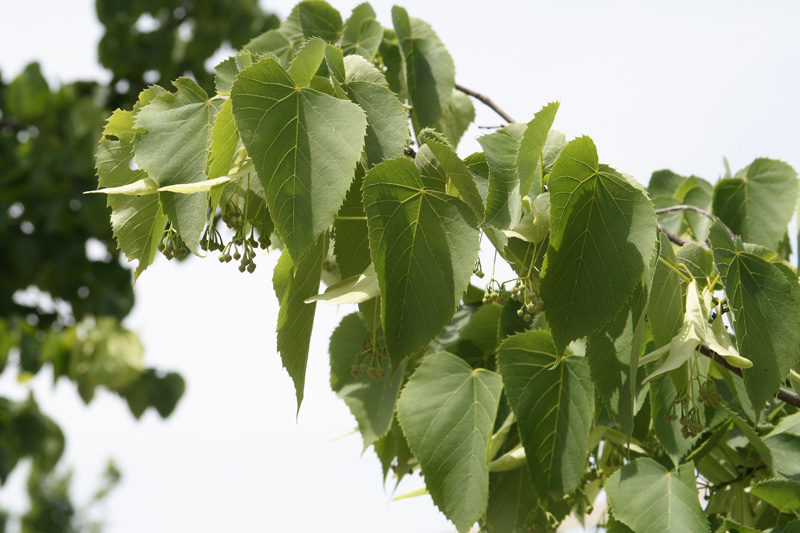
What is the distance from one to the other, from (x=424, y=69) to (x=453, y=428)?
570 mm

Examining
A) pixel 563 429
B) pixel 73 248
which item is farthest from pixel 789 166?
pixel 73 248

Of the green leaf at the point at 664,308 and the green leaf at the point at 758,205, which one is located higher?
the green leaf at the point at 664,308

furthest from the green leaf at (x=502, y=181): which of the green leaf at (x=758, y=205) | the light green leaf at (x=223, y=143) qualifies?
the green leaf at (x=758, y=205)

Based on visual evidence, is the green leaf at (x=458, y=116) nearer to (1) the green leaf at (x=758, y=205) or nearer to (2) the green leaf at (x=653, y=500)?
(1) the green leaf at (x=758, y=205)

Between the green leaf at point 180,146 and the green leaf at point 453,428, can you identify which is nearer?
the green leaf at point 180,146

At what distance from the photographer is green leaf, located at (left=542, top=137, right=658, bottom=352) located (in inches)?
22.2

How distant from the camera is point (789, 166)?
1.24 meters

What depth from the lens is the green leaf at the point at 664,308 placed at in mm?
667

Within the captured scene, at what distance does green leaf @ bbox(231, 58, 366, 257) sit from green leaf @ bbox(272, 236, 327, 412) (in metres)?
0.12

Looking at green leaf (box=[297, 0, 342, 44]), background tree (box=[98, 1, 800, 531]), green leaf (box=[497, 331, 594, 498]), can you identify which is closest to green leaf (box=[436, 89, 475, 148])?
→ green leaf (box=[297, 0, 342, 44])

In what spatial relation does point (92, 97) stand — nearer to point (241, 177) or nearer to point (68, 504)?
point (241, 177)

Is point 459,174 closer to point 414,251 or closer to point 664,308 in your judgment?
point 414,251

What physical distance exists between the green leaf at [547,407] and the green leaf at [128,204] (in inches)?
15.4

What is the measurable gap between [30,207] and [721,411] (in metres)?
4.66
